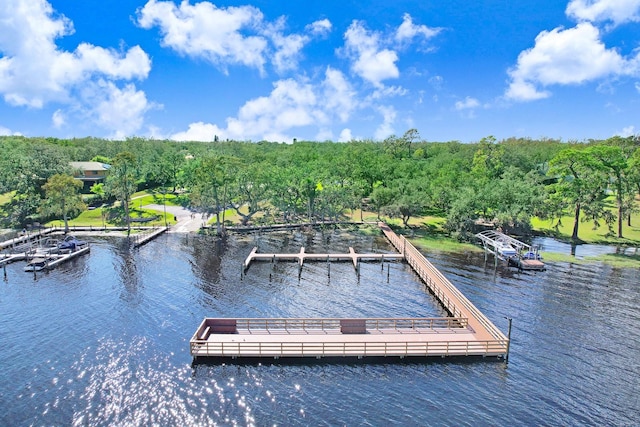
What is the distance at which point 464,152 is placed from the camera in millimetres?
147750

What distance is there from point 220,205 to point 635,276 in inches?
2757

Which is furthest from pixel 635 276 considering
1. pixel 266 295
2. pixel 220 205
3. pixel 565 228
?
pixel 220 205

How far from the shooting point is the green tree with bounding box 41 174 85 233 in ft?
268

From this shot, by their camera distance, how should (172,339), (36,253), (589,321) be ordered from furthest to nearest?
(36,253), (589,321), (172,339)

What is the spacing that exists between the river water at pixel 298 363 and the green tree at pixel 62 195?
23.9 metres

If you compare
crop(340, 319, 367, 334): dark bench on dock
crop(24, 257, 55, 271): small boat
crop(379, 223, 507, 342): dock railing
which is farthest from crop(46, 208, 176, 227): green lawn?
crop(340, 319, 367, 334): dark bench on dock

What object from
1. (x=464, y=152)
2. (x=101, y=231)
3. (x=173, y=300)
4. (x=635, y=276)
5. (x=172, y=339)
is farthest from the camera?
(x=464, y=152)

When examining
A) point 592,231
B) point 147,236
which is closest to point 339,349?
point 147,236

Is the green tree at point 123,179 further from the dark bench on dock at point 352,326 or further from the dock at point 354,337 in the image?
the dark bench on dock at point 352,326

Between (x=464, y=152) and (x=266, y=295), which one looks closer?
(x=266, y=295)

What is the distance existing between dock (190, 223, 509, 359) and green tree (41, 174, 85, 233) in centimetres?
5947

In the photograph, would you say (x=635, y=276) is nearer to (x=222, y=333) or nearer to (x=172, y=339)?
(x=222, y=333)

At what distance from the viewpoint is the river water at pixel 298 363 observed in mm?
29250

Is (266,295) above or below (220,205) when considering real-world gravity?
below
